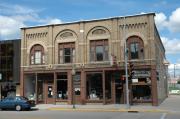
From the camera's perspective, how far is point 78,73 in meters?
39.5

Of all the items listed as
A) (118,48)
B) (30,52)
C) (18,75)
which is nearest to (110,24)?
(118,48)

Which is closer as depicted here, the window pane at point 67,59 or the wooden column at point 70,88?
the wooden column at point 70,88

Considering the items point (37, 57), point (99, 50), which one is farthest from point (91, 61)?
point (37, 57)

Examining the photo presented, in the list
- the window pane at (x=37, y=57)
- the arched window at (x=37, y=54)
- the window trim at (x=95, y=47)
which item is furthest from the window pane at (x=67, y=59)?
the window pane at (x=37, y=57)

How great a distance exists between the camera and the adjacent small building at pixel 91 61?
121 ft

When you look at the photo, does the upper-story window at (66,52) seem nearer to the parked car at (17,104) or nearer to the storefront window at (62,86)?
the storefront window at (62,86)

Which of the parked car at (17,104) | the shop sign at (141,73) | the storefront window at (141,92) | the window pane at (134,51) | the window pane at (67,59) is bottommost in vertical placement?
the parked car at (17,104)

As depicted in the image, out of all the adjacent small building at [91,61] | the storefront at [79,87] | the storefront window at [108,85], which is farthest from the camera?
the storefront window at [108,85]

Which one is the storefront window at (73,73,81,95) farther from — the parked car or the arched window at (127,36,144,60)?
the parked car

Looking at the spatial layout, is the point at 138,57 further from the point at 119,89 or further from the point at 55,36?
Answer: the point at 55,36

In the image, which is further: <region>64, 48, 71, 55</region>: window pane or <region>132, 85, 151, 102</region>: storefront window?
<region>64, 48, 71, 55</region>: window pane

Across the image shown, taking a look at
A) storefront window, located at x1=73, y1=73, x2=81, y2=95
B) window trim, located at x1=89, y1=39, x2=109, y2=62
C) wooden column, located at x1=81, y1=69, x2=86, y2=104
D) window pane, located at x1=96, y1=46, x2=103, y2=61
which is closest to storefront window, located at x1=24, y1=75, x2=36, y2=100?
storefront window, located at x1=73, y1=73, x2=81, y2=95

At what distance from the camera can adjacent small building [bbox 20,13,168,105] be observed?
121 ft

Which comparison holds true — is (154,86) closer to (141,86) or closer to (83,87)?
(141,86)
